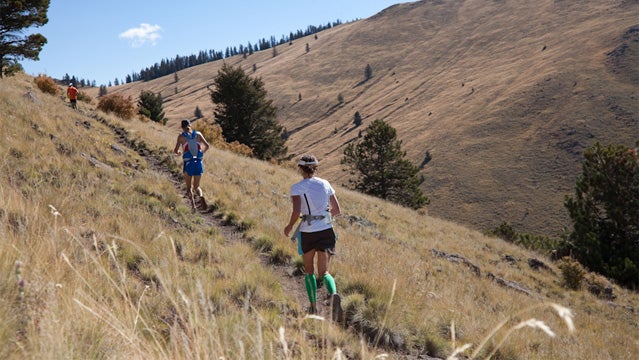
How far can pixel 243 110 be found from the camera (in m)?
39.1

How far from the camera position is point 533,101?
3474 inches

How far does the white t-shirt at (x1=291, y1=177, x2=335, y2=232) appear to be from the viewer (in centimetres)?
553

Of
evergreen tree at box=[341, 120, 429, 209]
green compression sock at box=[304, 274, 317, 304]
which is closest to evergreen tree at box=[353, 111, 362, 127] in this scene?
evergreen tree at box=[341, 120, 429, 209]

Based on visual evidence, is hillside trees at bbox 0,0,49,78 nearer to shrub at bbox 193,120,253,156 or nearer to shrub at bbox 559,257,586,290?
shrub at bbox 193,120,253,156

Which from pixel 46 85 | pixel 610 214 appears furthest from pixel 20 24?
pixel 610 214

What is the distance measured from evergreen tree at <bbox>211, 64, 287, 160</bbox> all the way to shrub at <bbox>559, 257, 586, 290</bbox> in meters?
27.7

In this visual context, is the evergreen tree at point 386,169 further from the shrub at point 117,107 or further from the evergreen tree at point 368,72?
the evergreen tree at point 368,72

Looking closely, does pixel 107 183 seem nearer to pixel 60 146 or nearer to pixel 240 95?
pixel 60 146

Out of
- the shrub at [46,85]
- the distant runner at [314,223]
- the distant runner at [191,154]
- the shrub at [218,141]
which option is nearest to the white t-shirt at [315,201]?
the distant runner at [314,223]

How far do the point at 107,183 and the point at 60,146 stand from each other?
128 inches

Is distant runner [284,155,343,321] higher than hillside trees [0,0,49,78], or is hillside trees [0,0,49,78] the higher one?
hillside trees [0,0,49,78]

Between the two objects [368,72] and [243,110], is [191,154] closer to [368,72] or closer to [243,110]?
[243,110]

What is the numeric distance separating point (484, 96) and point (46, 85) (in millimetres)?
95749

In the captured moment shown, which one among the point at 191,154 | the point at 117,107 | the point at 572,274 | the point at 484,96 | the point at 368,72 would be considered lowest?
the point at 572,274
